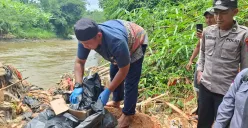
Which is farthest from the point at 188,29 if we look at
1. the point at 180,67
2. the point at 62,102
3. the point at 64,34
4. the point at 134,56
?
the point at 64,34

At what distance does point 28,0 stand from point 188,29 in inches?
1622

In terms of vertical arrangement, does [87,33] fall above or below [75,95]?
above

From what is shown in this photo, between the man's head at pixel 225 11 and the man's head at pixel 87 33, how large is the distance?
38.9 inches

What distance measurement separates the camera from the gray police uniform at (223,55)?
6.38ft

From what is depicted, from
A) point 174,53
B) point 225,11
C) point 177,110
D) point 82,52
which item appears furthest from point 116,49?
point 174,53

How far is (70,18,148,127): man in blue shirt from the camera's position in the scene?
211 cm

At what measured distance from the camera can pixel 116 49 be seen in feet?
7.25

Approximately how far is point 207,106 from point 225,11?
838mm

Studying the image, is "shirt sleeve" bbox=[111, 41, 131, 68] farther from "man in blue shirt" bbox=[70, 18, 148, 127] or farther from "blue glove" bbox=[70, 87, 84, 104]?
"blue glove" bbox=[70, 87, 84, 104]

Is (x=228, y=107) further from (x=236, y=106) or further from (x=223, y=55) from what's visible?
(x=223, y=55)

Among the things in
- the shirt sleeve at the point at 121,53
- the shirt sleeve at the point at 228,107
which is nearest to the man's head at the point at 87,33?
the shirt sleeve at the point at 121,53

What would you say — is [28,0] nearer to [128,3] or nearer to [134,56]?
[128,3]

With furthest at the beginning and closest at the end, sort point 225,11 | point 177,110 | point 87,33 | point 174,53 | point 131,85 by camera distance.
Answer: point 174,53 → point 177,110 → point 131,85 → point 87,33 → point 225,11

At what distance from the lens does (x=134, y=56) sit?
2.66 meters
